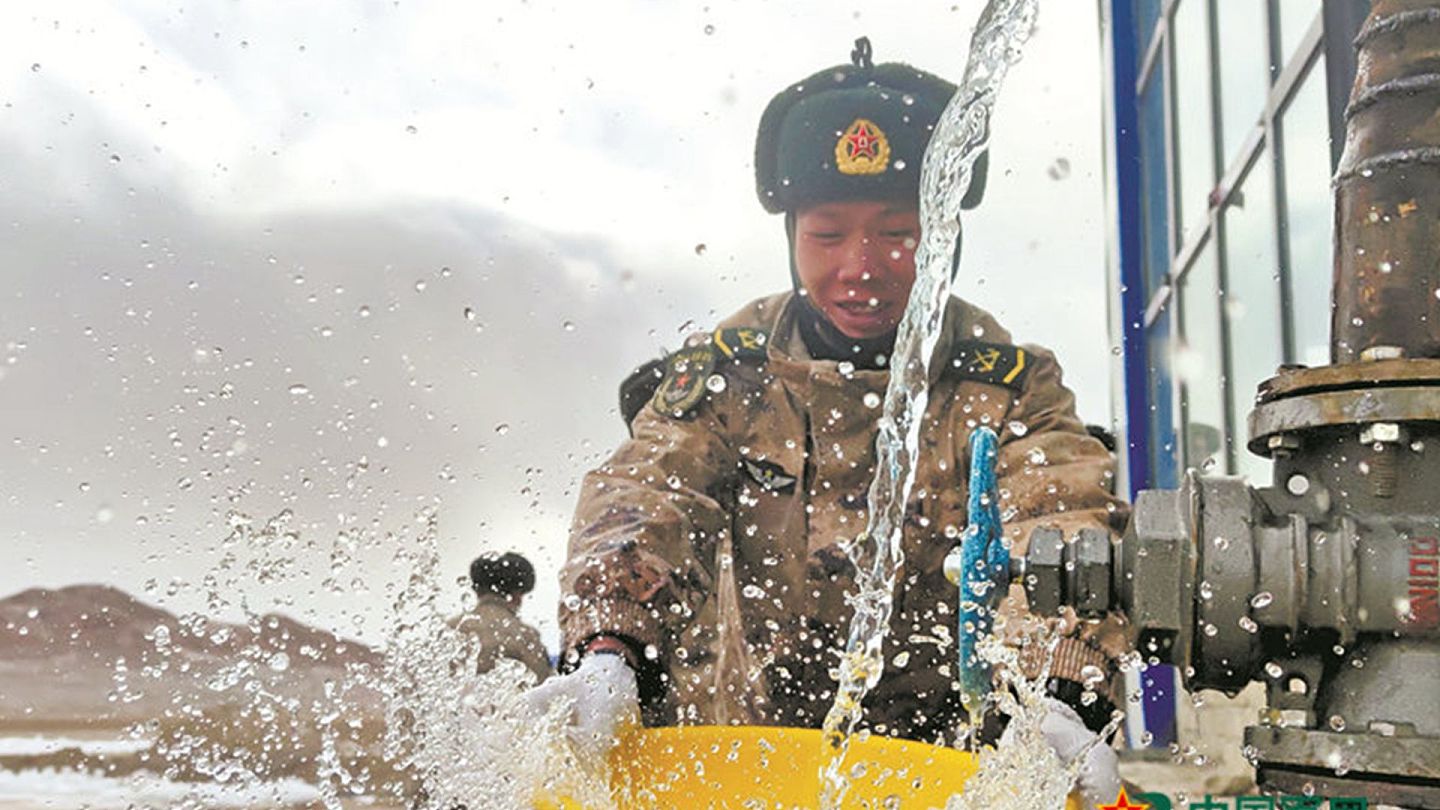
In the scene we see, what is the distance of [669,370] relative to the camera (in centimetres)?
262

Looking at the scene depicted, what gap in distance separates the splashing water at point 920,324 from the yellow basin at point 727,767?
128mm

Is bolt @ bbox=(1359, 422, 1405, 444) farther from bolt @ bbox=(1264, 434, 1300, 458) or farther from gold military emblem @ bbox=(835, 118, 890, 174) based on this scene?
gold military emblem @ bbox=(835, 118, 890, 174)

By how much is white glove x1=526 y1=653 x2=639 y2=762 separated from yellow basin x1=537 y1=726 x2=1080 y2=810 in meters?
0.09

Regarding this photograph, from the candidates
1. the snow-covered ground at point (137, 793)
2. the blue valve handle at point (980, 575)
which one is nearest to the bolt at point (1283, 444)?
the blue valve handle at point (980, 575)

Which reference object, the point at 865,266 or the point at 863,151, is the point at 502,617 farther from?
the point at 863,151

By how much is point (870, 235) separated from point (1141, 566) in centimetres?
171

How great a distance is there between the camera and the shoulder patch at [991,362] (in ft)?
8.16

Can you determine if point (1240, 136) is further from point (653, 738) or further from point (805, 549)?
point (653, 738)

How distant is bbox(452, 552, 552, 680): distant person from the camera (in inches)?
122

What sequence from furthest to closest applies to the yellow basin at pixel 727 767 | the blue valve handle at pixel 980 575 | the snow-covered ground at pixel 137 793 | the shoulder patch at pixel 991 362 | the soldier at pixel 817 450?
the snow-covered ground at pixel 137 793 → the shoulder patch at pixel 991 362 → the soldier at pixel 817 450 → the yellow basin at pixel 727 767 → the blue valve handle at pixel 980 575

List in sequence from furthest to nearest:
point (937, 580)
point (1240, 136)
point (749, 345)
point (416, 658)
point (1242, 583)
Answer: point (1240, 136)
point (749, 345)
point (937, 580)
point (416, 658)
point (1242, 583)

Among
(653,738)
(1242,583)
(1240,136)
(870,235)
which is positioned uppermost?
(1240,136)

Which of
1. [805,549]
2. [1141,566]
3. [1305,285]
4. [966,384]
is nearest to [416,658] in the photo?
[805,549]

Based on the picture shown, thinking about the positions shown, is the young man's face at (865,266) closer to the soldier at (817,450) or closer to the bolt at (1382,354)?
the soldier at (817,450)
